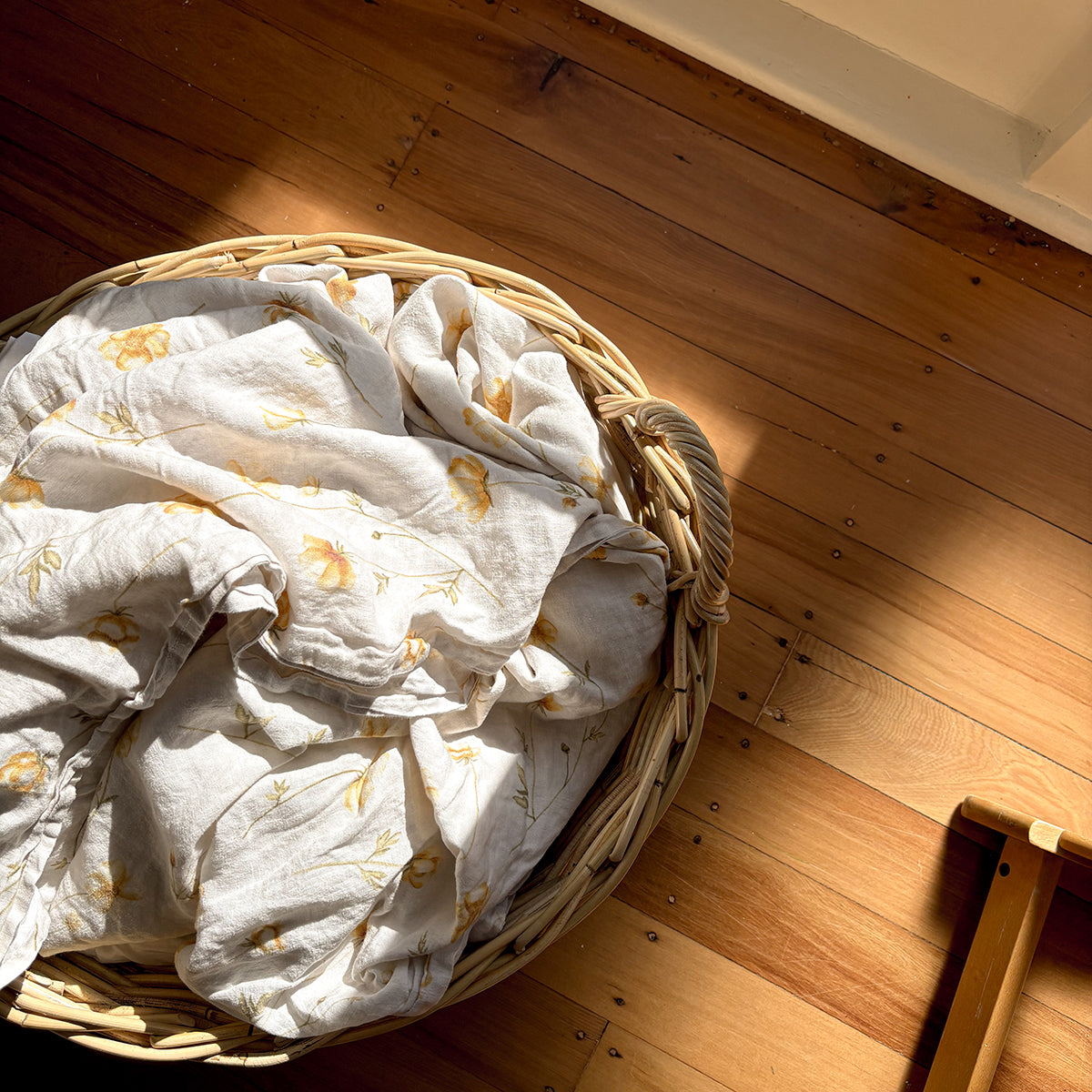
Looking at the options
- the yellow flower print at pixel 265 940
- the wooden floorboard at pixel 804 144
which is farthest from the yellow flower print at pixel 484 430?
the wooden floorboard at pixel 804 144

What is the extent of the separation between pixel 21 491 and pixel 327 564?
252 mm

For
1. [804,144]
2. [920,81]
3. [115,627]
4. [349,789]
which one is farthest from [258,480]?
[920,81]

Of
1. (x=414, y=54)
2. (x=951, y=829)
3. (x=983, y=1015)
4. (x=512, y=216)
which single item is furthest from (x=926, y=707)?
(x=414, y=54)

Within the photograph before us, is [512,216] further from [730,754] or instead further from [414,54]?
[730,754]

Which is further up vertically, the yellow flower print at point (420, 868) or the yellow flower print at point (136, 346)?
the yellow flower print at point (136, 346)

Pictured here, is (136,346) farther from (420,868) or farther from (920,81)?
(920,81)

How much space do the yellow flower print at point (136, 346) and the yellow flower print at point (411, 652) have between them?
1.06 ft

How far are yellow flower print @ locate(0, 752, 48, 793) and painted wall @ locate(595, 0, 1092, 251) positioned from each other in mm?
1038

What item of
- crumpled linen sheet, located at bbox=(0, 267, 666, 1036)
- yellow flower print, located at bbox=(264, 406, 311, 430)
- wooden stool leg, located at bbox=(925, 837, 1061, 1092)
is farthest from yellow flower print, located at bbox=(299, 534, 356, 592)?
wooden stool leg, located at bbox=(925, 837, 1061, 1092)

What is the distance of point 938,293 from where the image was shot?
1.10 m

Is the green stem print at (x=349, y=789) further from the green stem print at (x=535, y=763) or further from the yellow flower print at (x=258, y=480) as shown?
the yellow flower print at (x=258, y=480)

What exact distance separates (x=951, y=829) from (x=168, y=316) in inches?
36.9

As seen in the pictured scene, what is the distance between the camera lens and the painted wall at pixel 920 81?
3.65 feet

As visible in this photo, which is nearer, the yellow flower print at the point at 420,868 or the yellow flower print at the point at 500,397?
the yellow flower print at the point at 420,868
